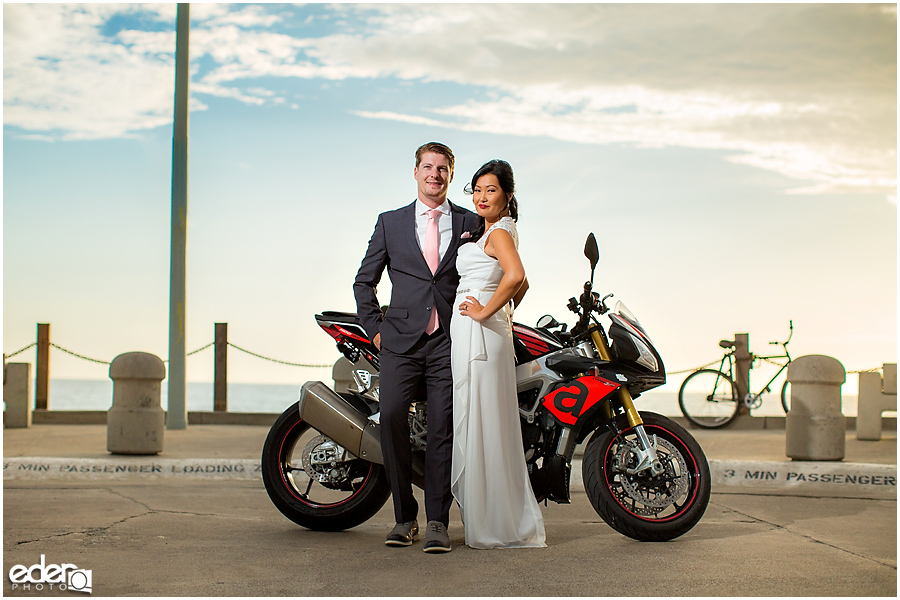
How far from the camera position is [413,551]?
438 centimetres

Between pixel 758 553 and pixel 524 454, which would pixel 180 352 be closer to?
pixel 524 454

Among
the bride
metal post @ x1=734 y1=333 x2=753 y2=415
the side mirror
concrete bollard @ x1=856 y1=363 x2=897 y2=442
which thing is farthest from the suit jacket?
metal post @ x1=734 y1=333 x2=753 y2=415

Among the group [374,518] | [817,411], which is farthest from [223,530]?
[817,411]

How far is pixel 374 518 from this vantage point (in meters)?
5.56

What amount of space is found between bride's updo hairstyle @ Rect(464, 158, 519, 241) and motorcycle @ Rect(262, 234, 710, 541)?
0.45 meters

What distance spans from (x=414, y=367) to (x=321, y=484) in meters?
0.90

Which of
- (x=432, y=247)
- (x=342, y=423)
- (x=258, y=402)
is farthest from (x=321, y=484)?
(x=258, y=402)

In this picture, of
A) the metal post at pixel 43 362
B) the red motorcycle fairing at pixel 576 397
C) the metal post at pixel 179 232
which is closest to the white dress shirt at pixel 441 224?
the red motorcycle fairing at pixel 576 397

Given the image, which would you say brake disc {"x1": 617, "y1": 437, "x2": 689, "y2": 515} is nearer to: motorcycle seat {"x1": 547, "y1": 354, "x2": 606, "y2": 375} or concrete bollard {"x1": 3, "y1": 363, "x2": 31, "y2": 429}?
motorcycle seat {"x1": 547, "y1": 354, "x2": 606, "y2": 375}

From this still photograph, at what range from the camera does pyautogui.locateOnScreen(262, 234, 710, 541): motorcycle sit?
459 cm

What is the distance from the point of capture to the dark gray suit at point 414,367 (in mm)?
4523

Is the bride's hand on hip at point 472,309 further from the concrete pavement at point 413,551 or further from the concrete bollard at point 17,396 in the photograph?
the concrete bollard at point 17,396

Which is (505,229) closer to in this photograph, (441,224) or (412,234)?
(441,224)

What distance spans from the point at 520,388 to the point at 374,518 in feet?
4.95
